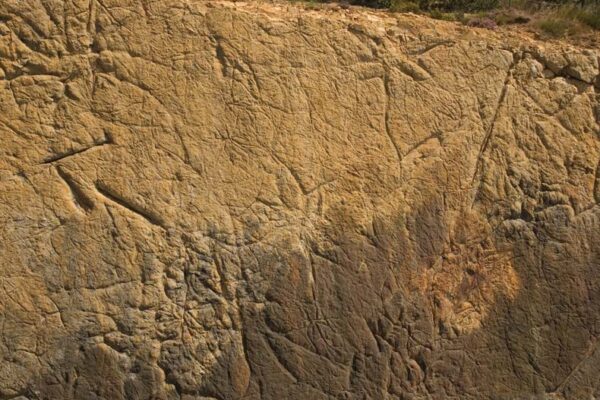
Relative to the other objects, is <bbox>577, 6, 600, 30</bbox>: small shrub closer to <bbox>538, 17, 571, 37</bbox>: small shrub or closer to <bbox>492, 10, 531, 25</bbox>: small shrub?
<bbox>538, 17, 571, 37</bbox>: small shrub

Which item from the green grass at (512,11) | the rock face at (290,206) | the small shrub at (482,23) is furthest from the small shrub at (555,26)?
the small shrub at (482,23)

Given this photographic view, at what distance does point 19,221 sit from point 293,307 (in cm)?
260

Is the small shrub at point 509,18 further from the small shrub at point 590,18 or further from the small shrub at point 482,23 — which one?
the small shrub at point 590,18

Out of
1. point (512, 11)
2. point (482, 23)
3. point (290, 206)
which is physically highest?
point (512, 11)

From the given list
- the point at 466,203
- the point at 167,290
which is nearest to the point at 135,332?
the point at 167,290

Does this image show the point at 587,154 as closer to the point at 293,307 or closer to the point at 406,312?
the point at 406,312

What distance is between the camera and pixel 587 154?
812 cm

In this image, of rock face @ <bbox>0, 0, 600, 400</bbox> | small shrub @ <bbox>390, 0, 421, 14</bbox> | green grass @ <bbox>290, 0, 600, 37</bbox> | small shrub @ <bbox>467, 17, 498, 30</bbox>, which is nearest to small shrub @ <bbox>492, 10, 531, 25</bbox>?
green grass @ <bbox>290, 0, 600, 37</bbox>

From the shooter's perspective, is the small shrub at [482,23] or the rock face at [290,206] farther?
the small shrub at [482,23]

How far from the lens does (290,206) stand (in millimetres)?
7445

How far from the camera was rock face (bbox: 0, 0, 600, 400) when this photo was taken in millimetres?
7070

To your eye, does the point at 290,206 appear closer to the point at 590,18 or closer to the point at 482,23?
the point at 482,23

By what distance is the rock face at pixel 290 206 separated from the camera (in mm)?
7070

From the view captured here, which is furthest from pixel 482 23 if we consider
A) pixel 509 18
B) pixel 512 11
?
pixel 512 11
